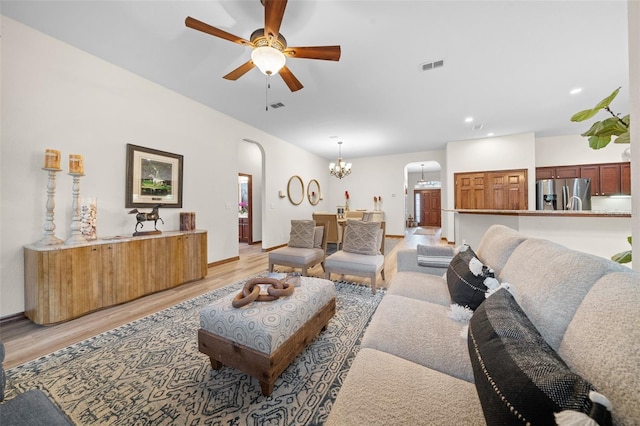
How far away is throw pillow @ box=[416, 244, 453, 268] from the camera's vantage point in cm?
230

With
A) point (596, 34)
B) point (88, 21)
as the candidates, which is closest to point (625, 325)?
point (596, 34)

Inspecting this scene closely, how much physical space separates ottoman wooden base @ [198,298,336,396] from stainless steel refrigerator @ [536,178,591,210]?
5.93 m

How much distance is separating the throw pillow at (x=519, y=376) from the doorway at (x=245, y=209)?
6163 millimetres

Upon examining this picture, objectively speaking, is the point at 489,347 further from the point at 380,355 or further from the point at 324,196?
the point at 324,196

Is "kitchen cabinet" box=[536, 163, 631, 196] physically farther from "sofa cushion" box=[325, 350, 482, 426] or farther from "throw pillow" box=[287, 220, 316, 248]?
"sofa cushion" box=[325, 350, 482, 426]

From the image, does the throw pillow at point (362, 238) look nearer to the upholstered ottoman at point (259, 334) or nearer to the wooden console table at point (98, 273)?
the upholstered ottoman at point (259, 334)

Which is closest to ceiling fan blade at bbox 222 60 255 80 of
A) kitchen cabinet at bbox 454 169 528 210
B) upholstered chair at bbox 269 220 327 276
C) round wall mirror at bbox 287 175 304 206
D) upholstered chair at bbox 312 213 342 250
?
upholstered chair at bbox 269 220 327 276

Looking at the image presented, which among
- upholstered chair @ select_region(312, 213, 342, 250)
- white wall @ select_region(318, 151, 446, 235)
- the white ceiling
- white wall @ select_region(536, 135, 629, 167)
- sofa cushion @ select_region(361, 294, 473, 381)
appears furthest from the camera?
white wall @ select_region(318, 151, 446, 235)

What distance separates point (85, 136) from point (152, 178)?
31.5 inches

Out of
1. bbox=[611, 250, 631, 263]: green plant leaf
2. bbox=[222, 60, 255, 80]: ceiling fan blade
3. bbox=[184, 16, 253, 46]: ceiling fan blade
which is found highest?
bbox=[222, 60, 255, 80]: ceiling fan blade

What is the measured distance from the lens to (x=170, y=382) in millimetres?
1475

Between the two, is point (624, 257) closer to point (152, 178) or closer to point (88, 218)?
point (88, 218)

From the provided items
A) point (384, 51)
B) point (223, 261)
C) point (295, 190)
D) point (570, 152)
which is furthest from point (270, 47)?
point (570, 152)

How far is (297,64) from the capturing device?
9.01ft
